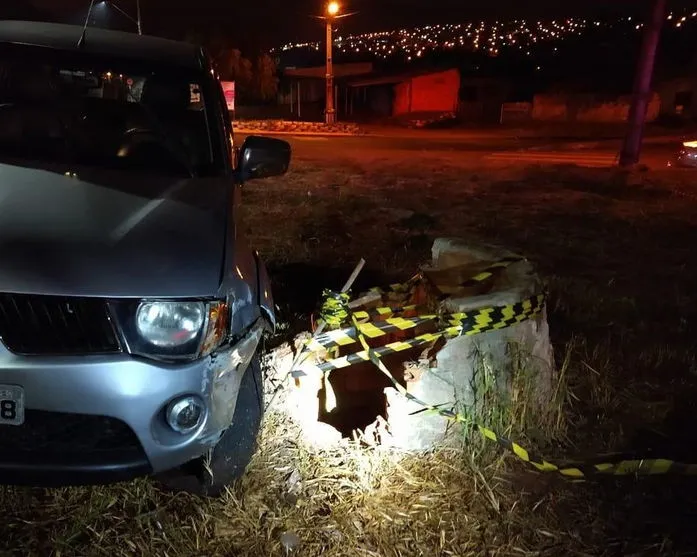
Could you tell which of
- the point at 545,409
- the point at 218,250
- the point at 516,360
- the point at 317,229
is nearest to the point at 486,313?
the point at 516,360

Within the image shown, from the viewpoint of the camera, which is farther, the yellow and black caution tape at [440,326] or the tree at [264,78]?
the tree at [264,78]

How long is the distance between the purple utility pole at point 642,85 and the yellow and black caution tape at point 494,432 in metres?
13.3

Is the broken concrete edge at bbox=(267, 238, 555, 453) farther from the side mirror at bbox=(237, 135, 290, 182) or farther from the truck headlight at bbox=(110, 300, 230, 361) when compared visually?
the truck headlight at bbox=(110, 300, 230, 361)

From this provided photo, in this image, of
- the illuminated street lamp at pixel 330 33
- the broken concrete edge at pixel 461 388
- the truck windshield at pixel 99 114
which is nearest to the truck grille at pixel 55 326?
the truck windshield at pixel 99 114

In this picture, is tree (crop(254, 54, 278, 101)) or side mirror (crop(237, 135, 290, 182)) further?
tree (crop(254, 54, 278, 101))

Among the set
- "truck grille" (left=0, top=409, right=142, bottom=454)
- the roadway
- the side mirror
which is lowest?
the roadway

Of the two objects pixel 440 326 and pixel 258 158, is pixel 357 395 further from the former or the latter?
pixel 258 158

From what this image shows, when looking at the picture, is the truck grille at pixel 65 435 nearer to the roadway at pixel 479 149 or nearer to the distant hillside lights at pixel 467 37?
the roadway at pixel 479 149

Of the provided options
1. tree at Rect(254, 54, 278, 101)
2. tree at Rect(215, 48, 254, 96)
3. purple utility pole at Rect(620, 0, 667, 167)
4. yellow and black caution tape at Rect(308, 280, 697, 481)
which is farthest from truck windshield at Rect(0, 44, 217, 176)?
tree at Rect(254, 54, 278, 101)

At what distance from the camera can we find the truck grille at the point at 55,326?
222cm

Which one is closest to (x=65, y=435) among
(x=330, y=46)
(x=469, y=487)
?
(x=469, y=487)

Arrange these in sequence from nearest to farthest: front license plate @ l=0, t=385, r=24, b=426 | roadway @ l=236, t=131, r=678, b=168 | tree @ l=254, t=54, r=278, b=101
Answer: front license plate @ l=0, t=385, r=24, b=426 → roadway @ l=236, t=131, r=678, b=168 → tree @ l=254, t=54, r=278, b=101

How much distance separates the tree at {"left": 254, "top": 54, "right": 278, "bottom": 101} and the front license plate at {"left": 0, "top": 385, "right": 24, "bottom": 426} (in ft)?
135

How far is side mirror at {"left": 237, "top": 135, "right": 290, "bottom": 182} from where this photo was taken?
143 inches
